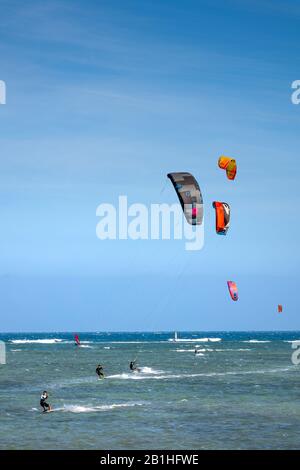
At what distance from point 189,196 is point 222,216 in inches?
151

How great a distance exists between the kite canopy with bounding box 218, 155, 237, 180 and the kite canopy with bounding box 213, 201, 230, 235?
2.06m

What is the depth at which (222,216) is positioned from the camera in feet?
138

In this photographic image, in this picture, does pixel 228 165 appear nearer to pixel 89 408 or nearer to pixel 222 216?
pixel 222 216

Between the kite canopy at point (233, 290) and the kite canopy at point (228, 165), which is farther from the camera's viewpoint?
the kite canopy at point (233, 290)

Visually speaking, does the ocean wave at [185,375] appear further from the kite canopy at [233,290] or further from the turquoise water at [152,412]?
the kite canopy at [233,290]

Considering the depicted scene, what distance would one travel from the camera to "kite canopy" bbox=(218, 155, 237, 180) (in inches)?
1640

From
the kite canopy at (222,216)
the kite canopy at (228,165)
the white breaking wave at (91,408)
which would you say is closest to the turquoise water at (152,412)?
the white breaking wave at (91,408)

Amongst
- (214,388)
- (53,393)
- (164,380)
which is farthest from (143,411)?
(164,380)

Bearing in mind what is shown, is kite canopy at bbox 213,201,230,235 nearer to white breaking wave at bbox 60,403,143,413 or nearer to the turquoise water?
the turquoise water

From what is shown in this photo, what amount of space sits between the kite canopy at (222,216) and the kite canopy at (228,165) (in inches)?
81.0

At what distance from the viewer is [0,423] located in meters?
35.2

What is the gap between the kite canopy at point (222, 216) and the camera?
41.8 metres
